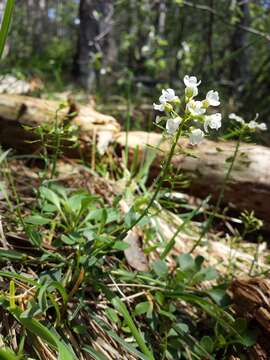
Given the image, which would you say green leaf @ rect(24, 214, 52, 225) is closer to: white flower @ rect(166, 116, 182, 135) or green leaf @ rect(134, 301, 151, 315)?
green leaf @ rect(134, 301, 151, 315)

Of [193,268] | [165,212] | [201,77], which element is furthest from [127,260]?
[201,77]

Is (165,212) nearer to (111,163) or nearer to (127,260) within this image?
(111,163)

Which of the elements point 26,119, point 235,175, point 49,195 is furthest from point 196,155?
point 26,119

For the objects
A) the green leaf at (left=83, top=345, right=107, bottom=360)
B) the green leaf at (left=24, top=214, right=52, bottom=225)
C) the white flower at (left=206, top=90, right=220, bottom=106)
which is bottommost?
the green leaf at (left=83, top=345, right=107, bottom=360)

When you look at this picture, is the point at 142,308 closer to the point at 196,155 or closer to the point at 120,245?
the point at 120,245

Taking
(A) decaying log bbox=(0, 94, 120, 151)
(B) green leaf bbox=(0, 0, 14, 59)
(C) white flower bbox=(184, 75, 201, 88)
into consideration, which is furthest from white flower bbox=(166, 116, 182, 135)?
(A) decaying log bbox=(0, 94, 120, 151)

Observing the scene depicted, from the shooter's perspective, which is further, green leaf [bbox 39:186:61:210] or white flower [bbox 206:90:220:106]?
green leaf [bbox 39:186:61:210]

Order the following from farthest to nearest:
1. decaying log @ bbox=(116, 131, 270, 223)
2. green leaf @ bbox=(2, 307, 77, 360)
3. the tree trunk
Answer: the tree trunk, decaying log @ bbox=(116, 131, 270, 223), green leaf @ bbox=(2, 307, 77, 360)
